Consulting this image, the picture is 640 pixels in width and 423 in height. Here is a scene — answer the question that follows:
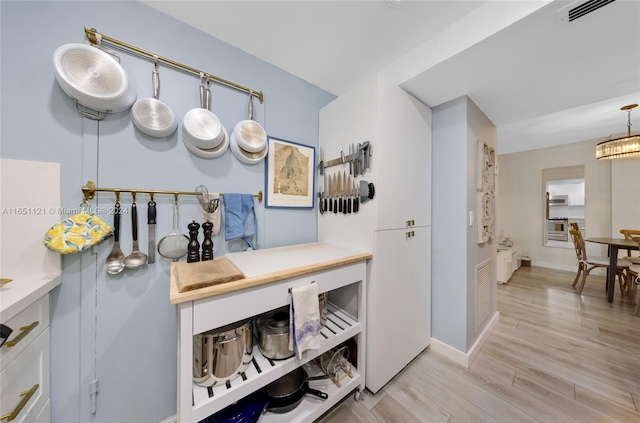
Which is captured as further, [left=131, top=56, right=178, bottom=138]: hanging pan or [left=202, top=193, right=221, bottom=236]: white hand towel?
[left=202, top=193, right=221, bottom=236]: white hand towel

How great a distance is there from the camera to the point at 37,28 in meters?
0.94

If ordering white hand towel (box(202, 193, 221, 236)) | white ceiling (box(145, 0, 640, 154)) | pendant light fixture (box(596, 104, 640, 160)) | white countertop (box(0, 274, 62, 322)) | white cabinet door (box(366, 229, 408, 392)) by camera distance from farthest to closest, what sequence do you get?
pendant light fixture (box(596, 104, 640, 160))
white cabinet door (box(366, 229, 408, 392))
white hand towel (box(202, 193, 221, 236))
white ceiling (box(145, 0, 640, 154))
white countertop (box(0, 274, 62, 322))

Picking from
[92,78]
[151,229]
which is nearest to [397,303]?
[151,229]

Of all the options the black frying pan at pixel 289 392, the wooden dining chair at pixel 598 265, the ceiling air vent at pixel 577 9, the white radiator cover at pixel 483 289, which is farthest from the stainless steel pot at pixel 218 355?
the wooden dining chair at pixel 598 265

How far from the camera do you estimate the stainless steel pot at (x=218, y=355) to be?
0.93 m

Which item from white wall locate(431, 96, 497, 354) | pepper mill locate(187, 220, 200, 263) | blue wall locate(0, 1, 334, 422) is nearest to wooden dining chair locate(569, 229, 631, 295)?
Result: white wall locate(431, 96, 497, 354)

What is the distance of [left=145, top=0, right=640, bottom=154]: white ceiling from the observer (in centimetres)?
111

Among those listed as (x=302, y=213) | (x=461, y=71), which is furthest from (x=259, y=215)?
(x=461, y=71)

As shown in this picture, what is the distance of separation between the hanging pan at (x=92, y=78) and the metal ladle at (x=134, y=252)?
44 cm

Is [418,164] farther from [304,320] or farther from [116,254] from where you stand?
[116,254]

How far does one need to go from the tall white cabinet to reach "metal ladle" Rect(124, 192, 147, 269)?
120 cm

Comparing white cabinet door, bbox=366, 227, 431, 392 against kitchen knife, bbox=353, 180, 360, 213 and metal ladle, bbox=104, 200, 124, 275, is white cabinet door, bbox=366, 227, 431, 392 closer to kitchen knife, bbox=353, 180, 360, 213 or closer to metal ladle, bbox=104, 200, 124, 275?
kitchen knife, bbox=353, 180, 360, 213

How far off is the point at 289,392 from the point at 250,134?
1.61 metres

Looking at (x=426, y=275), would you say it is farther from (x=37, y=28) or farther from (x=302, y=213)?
(x=37, y=28)
